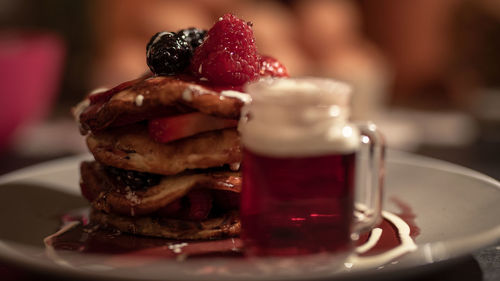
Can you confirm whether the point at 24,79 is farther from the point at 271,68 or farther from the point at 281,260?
the point at 281,260

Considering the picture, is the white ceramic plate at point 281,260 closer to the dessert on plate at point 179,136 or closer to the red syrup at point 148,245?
the red syrup at point 148,245

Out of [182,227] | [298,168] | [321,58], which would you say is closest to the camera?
[298,168]

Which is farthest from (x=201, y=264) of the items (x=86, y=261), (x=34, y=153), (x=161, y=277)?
(x=34, y=153)

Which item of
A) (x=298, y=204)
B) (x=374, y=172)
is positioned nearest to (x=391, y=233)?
(x=374, y=172)

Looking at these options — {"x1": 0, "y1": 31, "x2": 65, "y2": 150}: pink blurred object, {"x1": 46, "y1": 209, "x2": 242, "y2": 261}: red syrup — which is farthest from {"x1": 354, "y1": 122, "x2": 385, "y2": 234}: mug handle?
{"x1": 0, "y1": 31, "x2": 65, "y2": 150}: pink blurred object

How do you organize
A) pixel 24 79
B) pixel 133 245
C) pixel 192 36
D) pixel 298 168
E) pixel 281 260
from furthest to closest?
pixel 24 79 < pixel 192 36 < pixel 133 245 < pixel 298 168 < pixel 281 260

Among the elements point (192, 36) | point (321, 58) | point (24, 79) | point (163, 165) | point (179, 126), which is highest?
point (192, 36)

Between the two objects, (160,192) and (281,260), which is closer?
(281,260)

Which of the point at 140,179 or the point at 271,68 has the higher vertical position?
the point at 271,68
